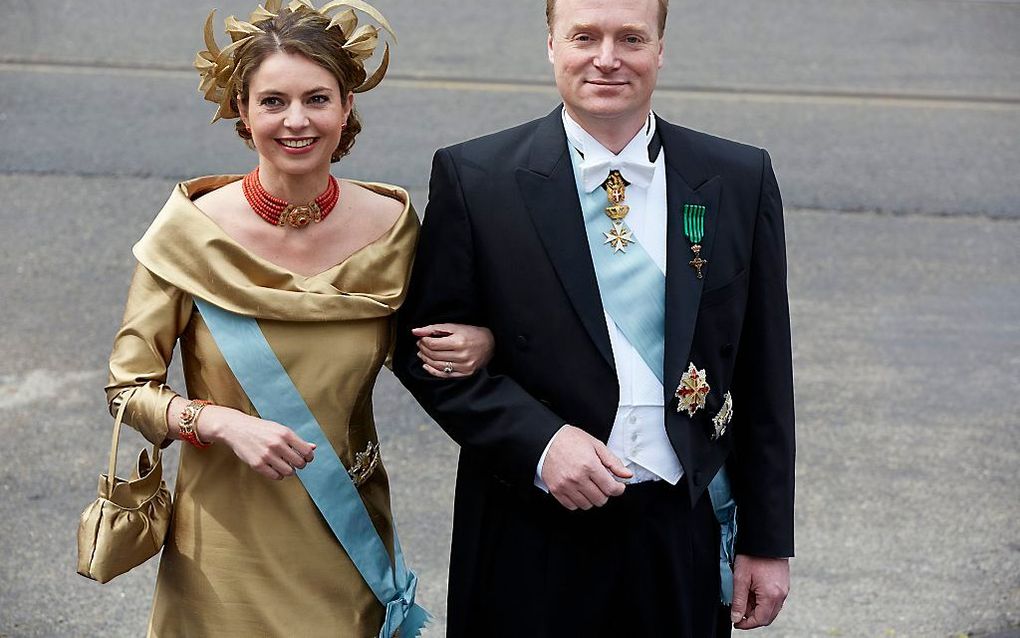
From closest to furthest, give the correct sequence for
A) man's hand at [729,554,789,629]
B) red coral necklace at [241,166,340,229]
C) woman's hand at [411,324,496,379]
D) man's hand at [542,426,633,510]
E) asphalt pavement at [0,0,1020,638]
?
man's hand at [542,426,633,510], woman's hand at [411,324,496,379], red coral necklace at [241,166,340,229], man's hand at [729,554,789,629], asphalt pavement at [0,0,1020,638]

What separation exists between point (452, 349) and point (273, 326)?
36 cm

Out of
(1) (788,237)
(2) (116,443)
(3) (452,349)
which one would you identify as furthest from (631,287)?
(1) (788,237)

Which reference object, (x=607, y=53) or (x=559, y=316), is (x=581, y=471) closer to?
(x=559, y=316)

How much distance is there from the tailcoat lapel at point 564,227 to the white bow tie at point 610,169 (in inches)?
1.3

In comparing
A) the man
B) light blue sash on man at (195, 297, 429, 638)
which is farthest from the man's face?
light blue sash on man at (195, 297, 429, 638)

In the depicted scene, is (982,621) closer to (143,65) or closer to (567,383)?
(567,383)

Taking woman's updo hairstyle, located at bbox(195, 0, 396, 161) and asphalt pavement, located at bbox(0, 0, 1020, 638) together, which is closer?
woman's updo hairstyle, located at bbox(195, 0, 396, 161)

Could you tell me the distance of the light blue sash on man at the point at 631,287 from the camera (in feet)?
9.29

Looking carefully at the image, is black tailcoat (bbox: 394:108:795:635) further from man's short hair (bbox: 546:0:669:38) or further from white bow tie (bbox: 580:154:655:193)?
man's short hair (bbox: 546:0:669:38)

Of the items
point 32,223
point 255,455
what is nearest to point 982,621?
point 255,455

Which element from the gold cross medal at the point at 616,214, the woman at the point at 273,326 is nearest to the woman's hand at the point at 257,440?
the woman at the point at 273,326

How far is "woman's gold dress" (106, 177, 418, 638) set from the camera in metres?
2.84

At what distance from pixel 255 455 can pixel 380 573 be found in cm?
46

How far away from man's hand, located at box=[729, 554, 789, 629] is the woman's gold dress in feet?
2.48
